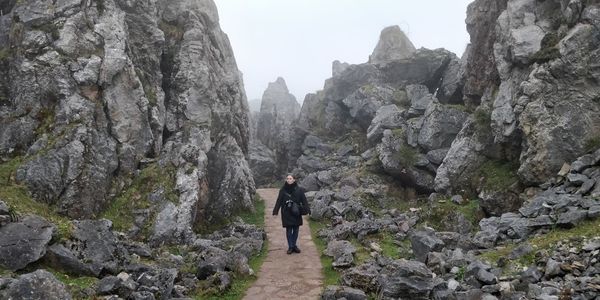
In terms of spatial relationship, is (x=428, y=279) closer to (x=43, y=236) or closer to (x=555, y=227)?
(x=555, y=227)

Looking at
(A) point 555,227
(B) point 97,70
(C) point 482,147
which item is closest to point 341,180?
(C) point 482,147

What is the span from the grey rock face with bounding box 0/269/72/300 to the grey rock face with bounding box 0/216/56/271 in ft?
11.8

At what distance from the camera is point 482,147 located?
99.2ft

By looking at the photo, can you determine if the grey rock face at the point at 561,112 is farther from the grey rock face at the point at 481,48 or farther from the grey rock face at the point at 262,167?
the grey rock face at the point at 262,167

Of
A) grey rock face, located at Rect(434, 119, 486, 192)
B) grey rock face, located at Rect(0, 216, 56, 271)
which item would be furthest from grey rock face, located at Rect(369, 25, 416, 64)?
grey rock face, located at Rect(0, 216, 56, 271)

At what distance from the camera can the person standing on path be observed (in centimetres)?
1986

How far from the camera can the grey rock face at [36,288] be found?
32.8 ft

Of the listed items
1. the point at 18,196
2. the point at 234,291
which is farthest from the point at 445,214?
the point at 18,196

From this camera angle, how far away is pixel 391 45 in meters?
74.8

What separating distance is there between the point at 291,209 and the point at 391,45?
59.9 metres

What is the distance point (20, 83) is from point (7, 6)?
781 cm

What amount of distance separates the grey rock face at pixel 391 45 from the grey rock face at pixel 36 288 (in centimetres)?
6733

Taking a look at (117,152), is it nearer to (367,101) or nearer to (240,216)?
(240,216)

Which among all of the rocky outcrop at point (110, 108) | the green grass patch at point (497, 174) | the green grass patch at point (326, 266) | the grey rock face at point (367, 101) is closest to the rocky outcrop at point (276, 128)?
the grey rock face at point (367, 101)
